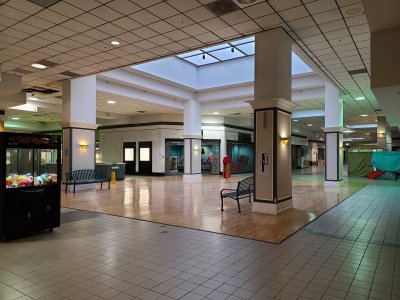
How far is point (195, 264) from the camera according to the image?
150 inches

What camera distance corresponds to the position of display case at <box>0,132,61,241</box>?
4.70 metres

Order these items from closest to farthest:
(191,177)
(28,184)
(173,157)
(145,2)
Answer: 1. (28,184)
2. (145,2)
3. (191,177)
4. (173,157)

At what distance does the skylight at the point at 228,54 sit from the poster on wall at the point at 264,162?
6072 mm

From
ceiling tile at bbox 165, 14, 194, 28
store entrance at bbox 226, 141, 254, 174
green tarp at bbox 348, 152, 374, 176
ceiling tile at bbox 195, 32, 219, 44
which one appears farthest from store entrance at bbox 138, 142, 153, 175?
ceiling tile at bbox 165, 14, 194, 28

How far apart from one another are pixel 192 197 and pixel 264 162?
11.5 ft

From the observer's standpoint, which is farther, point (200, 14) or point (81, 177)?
point (81, 177)

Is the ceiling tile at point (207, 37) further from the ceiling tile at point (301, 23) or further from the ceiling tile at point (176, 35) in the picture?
the ceiling tile at point (301, 23)

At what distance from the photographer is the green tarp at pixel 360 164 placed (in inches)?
757

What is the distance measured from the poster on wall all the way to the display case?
4.16m

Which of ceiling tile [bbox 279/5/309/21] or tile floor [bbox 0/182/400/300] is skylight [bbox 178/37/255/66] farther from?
tile floor [bbox 0/182/400/300]

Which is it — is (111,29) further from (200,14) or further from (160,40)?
(200,14)

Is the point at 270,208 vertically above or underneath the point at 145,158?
underneath

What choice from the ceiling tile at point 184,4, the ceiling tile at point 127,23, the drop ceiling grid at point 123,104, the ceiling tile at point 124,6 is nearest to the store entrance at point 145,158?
the drop ceiling grid at point 123,104

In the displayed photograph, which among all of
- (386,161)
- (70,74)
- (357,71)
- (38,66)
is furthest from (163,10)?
(386,161)
